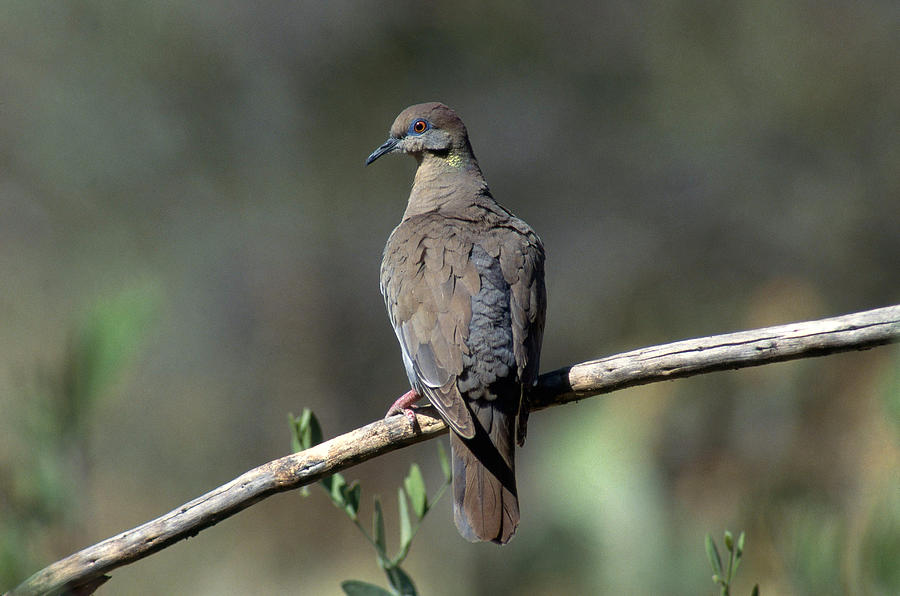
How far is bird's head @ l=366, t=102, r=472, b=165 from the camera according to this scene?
493cm

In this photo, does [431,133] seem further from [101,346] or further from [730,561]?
[101,346]

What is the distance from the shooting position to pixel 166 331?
36.4 ft

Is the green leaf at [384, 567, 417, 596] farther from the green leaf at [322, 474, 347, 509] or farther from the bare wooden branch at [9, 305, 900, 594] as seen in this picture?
the bare wooden branch at [9, 305, 900, 594]

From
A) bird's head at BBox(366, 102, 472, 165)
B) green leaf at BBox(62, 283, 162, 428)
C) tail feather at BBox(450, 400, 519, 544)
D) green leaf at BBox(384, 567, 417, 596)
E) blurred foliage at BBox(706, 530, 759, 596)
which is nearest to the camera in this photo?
green leaf at BBox(62, 283, 162, 428)

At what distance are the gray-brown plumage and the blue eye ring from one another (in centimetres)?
77

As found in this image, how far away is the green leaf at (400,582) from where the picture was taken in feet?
7.87

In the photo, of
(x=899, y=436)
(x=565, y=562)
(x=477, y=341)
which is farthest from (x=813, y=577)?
(x=477, y=341)

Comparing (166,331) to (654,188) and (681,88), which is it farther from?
(681,88)

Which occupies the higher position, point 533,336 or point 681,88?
point 681,88

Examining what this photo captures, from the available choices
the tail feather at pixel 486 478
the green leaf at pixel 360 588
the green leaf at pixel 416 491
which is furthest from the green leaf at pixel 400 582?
the tail feather at pixel 486 478

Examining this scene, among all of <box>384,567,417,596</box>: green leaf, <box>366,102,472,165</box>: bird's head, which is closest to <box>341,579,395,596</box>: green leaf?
<box>384,567,417,596</box>: green leaf

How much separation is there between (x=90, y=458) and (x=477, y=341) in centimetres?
233

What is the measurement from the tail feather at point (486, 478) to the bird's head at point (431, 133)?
1945 mm

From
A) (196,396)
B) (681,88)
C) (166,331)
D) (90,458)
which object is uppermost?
(681,88)
